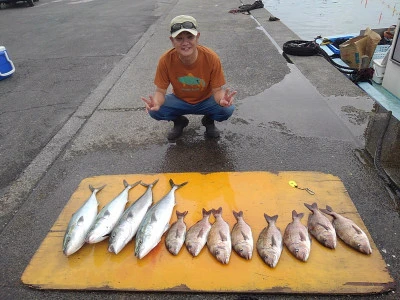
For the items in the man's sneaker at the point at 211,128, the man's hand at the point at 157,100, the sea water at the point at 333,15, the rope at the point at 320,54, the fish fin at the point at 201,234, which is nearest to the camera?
the fish fin at the point at 201,234

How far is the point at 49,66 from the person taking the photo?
739cm

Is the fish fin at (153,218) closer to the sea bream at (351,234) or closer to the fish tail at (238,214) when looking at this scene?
the fish tail at (238,214)

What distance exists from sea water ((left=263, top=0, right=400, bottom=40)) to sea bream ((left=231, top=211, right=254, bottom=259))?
922 cm

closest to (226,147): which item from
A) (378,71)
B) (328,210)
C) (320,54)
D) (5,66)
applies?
(328,210)

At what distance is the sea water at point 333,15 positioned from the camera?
37.0 feet

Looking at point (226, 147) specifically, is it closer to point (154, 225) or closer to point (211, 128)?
point (211, 128)

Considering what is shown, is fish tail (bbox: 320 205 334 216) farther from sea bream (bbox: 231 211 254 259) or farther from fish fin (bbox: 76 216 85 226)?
fish fin (bbox: 76 216 85 226)

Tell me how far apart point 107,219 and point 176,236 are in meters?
0.63

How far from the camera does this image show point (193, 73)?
354 cm

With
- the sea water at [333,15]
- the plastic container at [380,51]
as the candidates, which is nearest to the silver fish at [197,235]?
the plastic container at [380,51]

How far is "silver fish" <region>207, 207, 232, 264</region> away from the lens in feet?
7.95

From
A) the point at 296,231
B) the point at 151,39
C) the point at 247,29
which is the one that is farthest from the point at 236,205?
the point at 247,29

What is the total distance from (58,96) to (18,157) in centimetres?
206

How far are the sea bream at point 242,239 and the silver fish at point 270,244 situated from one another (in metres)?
0.08
